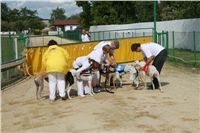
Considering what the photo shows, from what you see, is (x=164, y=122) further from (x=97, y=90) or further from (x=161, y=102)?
(x=97, y=90)

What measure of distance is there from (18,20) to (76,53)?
10789cm

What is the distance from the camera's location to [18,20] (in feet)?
409

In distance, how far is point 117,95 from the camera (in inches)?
477

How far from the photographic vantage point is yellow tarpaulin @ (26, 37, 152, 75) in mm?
17906

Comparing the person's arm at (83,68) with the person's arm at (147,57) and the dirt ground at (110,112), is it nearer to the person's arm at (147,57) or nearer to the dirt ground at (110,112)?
the dirt ground at (110,112)

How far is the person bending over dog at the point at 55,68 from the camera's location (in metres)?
11.5

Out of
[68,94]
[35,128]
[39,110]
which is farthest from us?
[68,94]

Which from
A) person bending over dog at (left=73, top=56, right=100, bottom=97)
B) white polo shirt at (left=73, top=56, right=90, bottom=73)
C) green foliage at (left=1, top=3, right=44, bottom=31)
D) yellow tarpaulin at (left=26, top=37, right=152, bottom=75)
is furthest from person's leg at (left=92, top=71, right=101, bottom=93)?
green foliage at (left=1, top=3, right=44, bottom=31)

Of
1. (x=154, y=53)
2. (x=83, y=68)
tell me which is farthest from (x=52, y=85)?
(x=154, y=53)

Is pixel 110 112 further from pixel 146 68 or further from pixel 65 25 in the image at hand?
pixel 65 25

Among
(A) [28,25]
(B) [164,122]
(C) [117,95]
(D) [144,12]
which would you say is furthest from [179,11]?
(A) [28,25]

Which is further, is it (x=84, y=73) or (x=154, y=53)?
(x=154, y=53)

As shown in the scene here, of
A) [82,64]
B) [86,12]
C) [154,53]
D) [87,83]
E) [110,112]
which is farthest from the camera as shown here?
[86,12]

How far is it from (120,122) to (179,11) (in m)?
44.6
